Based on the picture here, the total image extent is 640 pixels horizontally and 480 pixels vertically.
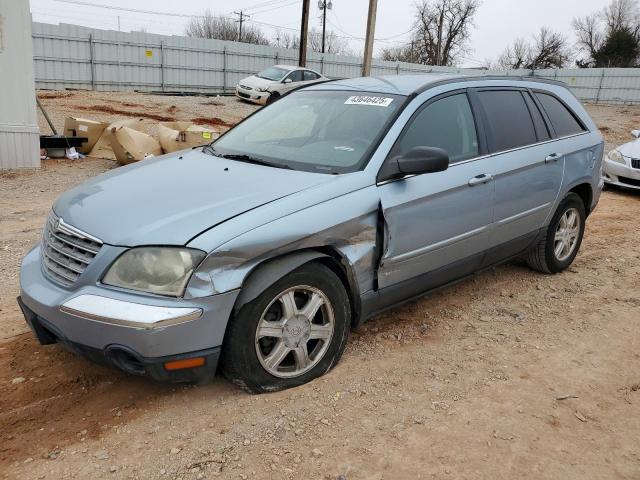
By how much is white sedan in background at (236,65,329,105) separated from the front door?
749 inches

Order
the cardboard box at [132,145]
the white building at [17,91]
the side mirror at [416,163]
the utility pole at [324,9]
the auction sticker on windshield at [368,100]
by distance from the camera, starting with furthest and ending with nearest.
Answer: the utility pole at [324,9]
the cardboard box at [132,145]
the white building at [17,91]
the auction sticker on windshield at [368,100]
the side mirror at [416,163]

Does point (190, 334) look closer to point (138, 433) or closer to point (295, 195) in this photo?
point (138, 433)

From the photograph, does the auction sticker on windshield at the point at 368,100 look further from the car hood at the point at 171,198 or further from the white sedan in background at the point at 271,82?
the white sedan in background at the point at 271,82

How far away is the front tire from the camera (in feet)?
9.19

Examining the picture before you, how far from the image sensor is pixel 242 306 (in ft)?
9.00

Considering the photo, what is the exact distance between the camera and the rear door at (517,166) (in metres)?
4.13

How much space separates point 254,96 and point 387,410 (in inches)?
825

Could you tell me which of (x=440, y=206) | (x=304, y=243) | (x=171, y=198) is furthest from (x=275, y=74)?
(x=304, y=243)

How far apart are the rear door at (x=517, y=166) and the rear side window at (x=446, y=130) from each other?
17 cm

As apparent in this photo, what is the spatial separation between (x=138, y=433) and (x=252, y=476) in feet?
2.14

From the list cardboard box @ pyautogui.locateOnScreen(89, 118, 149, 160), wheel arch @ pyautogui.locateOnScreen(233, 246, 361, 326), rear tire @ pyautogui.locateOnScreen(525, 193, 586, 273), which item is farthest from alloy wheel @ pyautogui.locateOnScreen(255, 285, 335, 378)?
cardboard box @ pyautogui.locateOnScreen(89, 118, 149, 160)

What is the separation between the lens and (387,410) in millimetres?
2988

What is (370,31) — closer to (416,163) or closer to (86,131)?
(86,131)

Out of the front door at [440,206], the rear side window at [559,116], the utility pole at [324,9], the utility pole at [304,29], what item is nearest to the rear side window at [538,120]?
the rear side window at [559,116]
